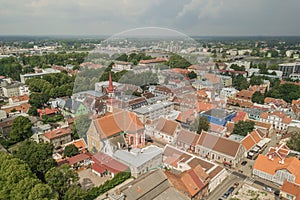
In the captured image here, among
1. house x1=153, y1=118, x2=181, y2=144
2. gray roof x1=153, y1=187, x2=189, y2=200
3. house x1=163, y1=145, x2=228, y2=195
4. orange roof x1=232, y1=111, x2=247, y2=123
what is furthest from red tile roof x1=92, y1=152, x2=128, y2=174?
orange roof x1=232, y1=111, x2=247, y2=123

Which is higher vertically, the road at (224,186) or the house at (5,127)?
the house at (5,127)

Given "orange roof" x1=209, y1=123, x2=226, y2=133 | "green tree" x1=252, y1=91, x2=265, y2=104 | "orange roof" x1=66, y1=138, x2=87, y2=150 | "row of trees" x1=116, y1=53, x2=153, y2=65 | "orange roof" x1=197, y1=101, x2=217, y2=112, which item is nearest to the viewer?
"row of trees" x1=116, y1=53, x2=153, y2=65

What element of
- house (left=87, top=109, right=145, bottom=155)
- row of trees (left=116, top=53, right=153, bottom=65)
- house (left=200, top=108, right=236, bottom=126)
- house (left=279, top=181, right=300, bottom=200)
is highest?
row of trees (left=116, top=53, right=153, bottom=65)

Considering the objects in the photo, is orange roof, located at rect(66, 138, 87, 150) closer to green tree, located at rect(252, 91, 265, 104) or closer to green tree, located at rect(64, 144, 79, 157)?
green tree, located at rect(64, 144, 79, 157)

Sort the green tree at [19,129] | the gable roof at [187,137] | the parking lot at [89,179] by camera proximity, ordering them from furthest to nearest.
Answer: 1. the green tree at [19,129]
2. the gable roof at [187,137]
3. the parking lot at [89,179]

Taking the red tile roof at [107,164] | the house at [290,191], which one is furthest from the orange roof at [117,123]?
the house at [290,191]

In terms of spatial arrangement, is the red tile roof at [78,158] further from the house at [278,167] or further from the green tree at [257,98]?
the green tree at [257,98]
